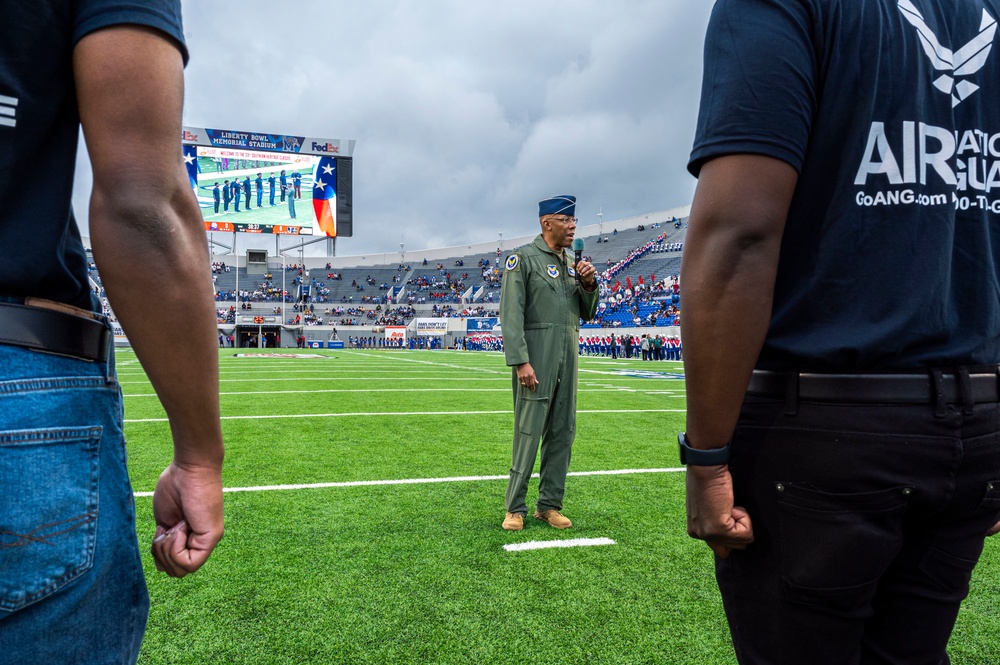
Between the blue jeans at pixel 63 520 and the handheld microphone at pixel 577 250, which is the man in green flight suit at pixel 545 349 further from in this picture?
the blue jeans at pixel 63 520

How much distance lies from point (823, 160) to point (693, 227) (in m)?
0.29

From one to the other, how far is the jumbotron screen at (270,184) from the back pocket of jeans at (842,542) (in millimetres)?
42882

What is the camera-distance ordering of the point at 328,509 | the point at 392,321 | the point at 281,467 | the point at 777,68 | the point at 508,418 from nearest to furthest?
the point at 777,68
the point at 328,509
the point at 281,467
the point at 508,418
the point at 392,321

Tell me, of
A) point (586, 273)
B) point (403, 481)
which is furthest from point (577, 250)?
point (403, 481)

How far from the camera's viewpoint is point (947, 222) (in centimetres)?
123

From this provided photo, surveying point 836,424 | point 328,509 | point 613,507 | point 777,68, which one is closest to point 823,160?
point 777,68

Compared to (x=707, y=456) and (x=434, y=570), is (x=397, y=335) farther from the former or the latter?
(x=707, y=456)

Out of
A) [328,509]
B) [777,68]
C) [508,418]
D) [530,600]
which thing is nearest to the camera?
[777,68]

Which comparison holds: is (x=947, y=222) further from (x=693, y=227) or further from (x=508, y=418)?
(x=508, y=418)

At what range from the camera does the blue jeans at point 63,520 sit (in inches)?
34.5

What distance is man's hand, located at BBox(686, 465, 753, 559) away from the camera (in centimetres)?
125

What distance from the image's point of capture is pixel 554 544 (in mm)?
3629

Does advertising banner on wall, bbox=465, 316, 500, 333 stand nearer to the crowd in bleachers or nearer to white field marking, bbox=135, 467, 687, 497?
the crowd in bleachers

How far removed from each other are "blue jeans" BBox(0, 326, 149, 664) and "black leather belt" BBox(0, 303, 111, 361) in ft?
0.05
